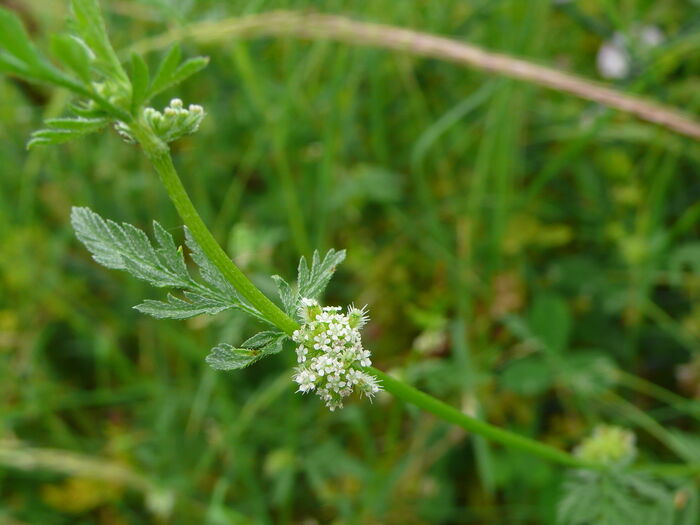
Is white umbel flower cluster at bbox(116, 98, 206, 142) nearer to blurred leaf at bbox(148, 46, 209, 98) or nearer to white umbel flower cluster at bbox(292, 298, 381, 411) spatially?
blurred leaf at bbox(148, 46, 209, 98)

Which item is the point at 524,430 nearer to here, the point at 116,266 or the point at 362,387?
the point at 362,387

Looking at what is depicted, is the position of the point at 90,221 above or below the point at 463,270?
below

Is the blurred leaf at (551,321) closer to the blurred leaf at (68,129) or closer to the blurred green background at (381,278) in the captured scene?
the blurred green background at (381,278)

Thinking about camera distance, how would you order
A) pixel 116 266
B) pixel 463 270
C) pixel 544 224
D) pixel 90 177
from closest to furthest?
pixel 116 266
pixel 463 270
pixel 544 224
pixel 90 177

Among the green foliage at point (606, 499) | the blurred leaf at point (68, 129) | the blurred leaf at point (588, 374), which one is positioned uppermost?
the blurred leaf at point (588, 374)

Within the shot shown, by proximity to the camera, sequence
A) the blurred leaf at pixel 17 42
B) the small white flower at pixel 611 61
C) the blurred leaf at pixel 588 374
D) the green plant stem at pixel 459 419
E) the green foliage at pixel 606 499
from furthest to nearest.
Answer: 1. the small white flower at pixel 611 61
2. the blurred leaf at pixel 588 374
3. the green foliage at pixel 606 499
4. the green plant stem at pixel 459 419
5. the blurred leaf at pixel 17 42

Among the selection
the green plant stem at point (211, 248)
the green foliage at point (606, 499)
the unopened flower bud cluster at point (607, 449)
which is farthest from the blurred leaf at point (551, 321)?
the green plant stem at point (211, 248)

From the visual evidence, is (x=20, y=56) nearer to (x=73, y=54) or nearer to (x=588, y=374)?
(x=73, y=54)

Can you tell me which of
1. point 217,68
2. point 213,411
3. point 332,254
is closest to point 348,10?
point 217,68
